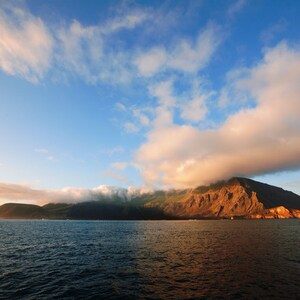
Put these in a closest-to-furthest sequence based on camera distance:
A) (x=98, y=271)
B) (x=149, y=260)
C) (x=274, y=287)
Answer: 1. (x=274, y=287)
2. (x=98, y=271)
3. (x=149, y=260)

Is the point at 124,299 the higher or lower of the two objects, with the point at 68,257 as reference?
lower

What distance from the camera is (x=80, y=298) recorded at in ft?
120

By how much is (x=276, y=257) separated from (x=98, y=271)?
45.0m

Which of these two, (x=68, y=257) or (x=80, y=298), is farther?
(x=68, y=257)

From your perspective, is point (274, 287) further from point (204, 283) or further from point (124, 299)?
point (124, 299)

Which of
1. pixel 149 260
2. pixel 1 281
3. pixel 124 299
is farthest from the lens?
pixel 149 260

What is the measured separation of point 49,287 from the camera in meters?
41.9

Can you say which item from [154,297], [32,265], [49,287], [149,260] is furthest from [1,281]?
[149,260]

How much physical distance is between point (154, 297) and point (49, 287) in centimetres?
1724

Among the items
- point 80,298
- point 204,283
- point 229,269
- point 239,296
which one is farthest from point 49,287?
point 229,269

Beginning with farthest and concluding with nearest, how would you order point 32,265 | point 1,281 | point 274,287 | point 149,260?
point 149,260 → point 32,265 → point 1,281 → point 274,287

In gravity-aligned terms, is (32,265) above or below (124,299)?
above

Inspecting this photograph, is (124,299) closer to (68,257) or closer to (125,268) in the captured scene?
(125,268)

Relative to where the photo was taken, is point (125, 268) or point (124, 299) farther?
point (125, 268)
